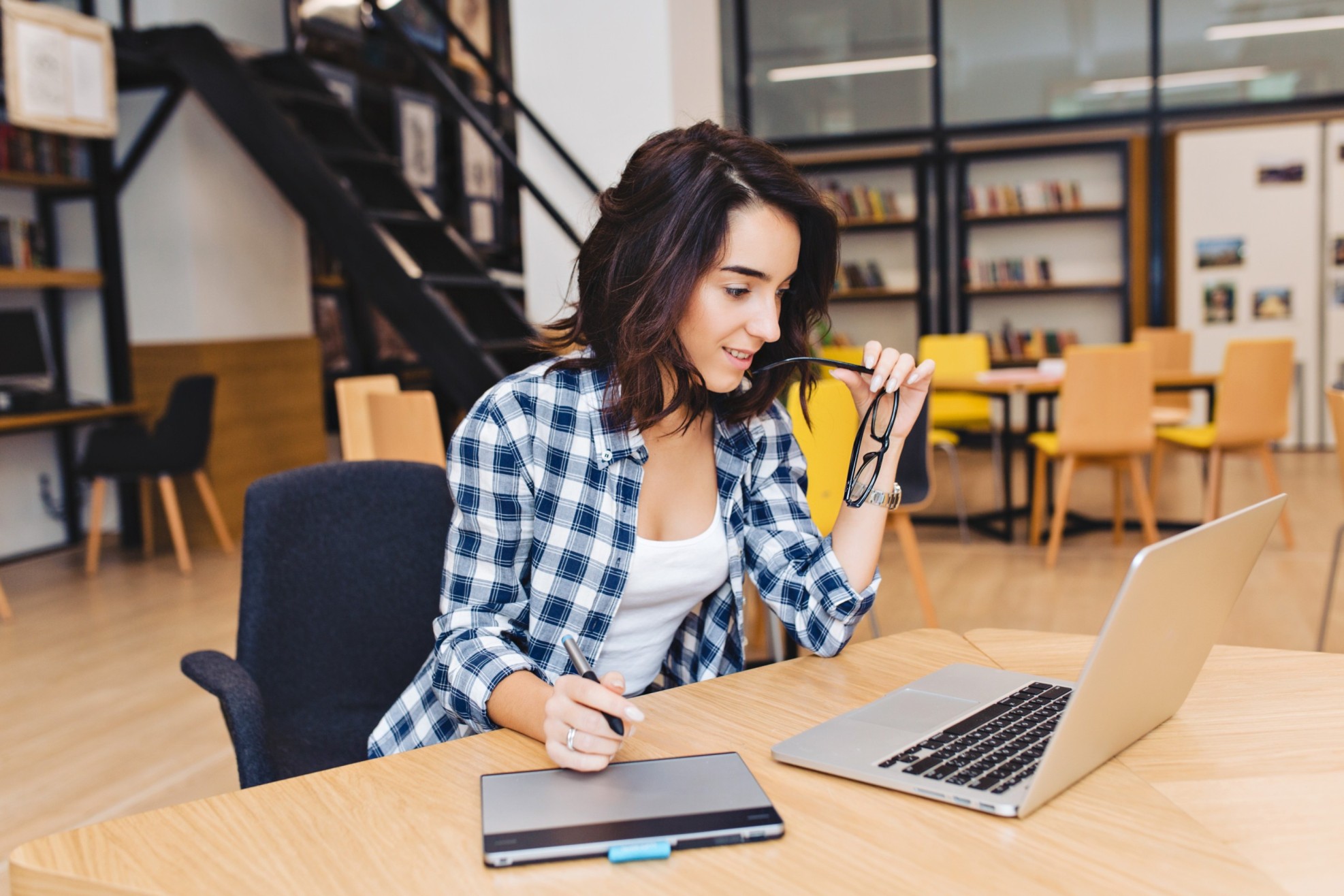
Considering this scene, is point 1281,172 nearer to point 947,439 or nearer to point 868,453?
point 947,439

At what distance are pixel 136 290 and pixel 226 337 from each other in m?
0.49

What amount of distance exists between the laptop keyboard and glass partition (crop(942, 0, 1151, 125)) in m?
7.82

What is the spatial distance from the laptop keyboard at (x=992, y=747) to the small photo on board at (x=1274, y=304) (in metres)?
7.66

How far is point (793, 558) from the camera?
4.65 ft

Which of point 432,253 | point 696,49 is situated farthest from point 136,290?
Result: point 696,49

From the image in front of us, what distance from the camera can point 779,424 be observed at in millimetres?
1515

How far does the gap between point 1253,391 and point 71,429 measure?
5557mm

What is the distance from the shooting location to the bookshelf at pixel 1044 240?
797 cm

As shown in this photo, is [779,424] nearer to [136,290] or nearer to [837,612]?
[837,612]

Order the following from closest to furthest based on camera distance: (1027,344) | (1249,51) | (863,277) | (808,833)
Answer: (808,833)
(1249,51)
(1027,344)
(863,277)

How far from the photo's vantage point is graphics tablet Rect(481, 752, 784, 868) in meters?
0.79

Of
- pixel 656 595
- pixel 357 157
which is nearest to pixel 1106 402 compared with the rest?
pixel 357 157

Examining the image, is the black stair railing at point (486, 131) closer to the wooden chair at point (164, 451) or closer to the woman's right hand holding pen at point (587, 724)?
the wooden chair at point (164, 451)

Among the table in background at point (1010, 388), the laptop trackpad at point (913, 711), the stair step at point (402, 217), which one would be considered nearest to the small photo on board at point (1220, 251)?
the table in background at point (1010, 388)
